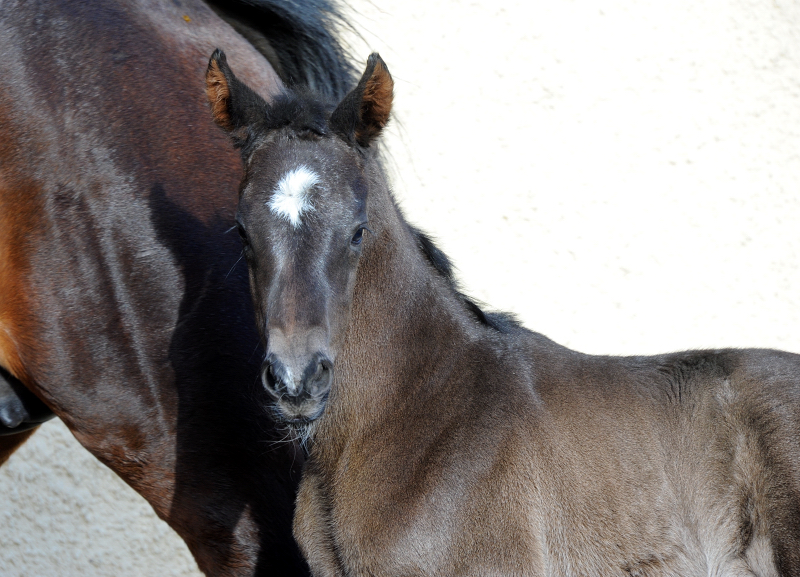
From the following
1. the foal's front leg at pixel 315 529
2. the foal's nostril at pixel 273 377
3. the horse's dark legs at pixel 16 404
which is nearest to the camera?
the foal's nostril at pixel 273 377

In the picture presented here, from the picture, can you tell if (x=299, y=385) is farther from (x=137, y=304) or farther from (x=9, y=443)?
(x=9, y=443)

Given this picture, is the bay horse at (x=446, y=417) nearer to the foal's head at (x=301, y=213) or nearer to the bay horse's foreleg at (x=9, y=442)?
the foal's head at (x=301, y=213)

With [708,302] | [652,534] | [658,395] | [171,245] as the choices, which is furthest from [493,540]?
[708,302]

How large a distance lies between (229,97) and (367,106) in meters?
0.30

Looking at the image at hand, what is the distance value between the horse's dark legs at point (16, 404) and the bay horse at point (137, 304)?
0.04 metres

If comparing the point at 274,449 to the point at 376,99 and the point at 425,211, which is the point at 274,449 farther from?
the point at 425,211

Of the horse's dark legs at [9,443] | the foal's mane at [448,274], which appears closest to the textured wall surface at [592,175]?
the horse's dark legs at [9,443]

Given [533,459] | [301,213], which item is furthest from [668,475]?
[301,213]

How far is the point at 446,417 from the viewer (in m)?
1.58

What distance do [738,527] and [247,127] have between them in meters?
1.34

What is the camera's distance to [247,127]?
156 cm

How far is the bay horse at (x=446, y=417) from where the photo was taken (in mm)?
1420

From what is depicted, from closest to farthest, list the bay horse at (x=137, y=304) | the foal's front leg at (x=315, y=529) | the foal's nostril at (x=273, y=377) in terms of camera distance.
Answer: the foal's nostril at (x=273, y=377), the foal's front leg at (x=315, y=529), the bay horse at (x=137, y=304)

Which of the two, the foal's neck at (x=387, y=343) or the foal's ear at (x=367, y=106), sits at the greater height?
the foal's ear at (x=367, y=106)
